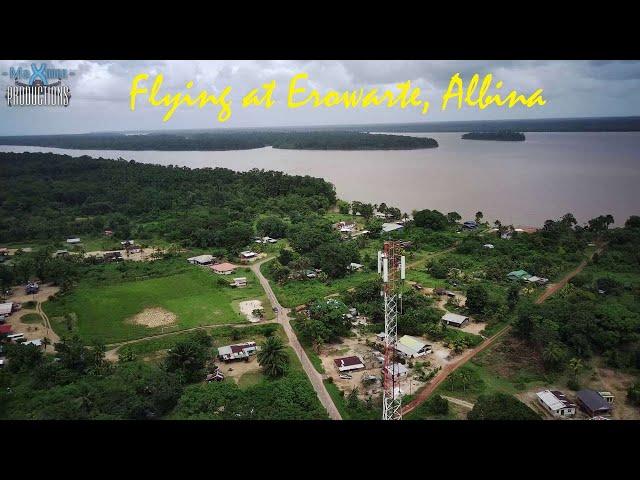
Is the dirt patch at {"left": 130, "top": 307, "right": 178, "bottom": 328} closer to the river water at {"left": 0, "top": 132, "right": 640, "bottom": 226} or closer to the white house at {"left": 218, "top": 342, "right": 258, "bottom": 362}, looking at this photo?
the white house at {"left": 218, "top": 342, "right": 258, "bottom": 362}

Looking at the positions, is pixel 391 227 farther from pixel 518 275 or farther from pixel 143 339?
pixel 143 339

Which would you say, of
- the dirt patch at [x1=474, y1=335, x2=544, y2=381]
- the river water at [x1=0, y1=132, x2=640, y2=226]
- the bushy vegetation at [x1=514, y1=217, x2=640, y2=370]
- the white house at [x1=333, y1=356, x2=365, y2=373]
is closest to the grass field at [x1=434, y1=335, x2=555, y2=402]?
the dirt patch at [x1=474, y1=335, x2=544, y2=381]

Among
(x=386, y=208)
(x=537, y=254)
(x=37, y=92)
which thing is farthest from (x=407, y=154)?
(x=37, y=92)

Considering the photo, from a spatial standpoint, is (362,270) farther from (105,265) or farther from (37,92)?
(37,92)

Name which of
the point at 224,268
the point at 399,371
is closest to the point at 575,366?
the point at 399,371

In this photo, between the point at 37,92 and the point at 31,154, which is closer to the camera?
the point at 37,92

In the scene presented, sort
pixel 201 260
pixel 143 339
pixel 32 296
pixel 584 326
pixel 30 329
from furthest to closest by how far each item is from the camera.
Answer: pixel 201 260 → pixel 32 296 → pixel 30 329 → pixel 143 339 → pixel 584 326
